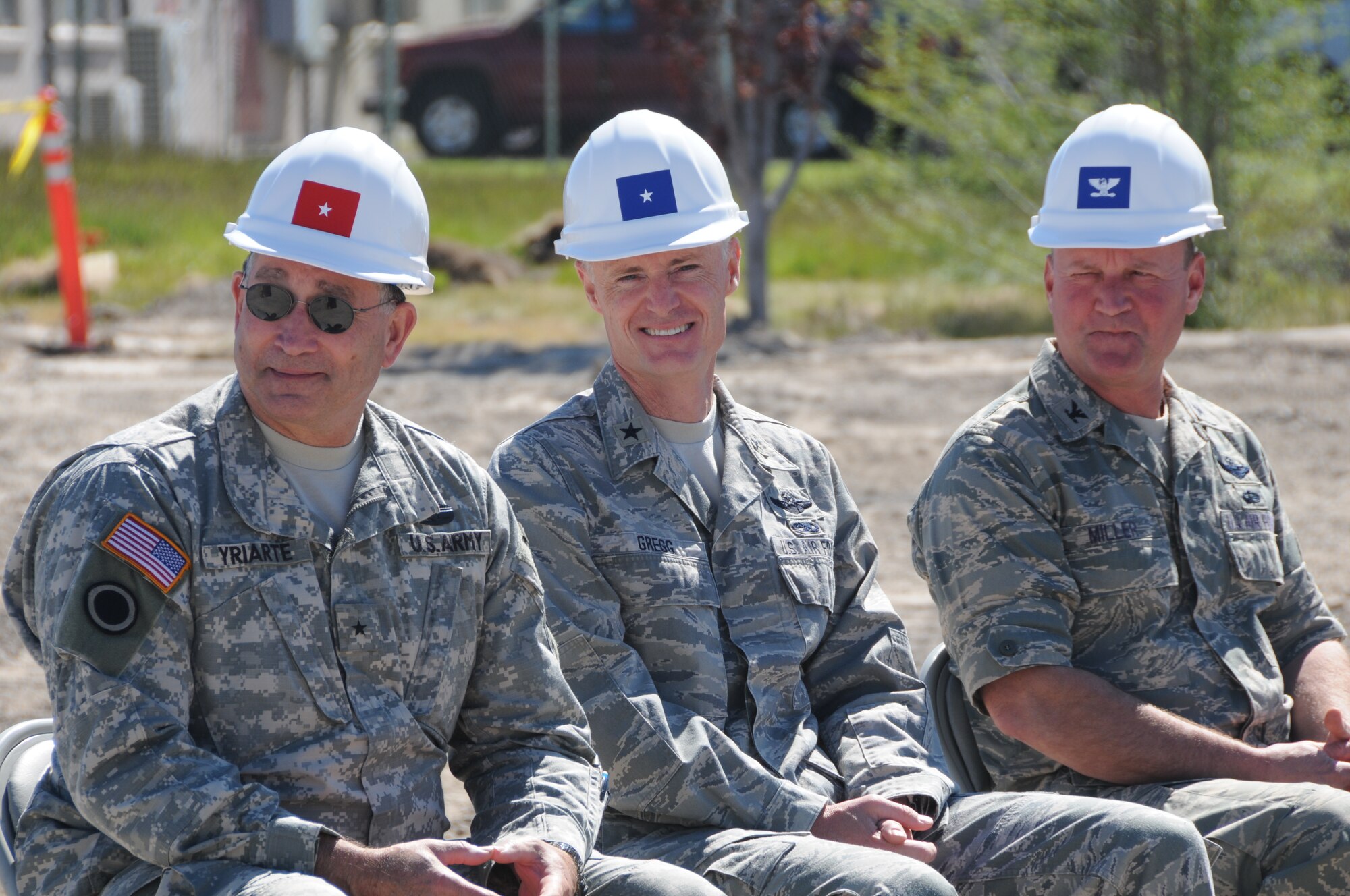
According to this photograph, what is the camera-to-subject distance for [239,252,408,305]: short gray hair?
104 inches

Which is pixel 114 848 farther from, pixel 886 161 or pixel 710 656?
pixel 886 161

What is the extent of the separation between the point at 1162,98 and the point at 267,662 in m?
9.74

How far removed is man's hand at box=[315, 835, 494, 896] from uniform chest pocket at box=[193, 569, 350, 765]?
0.62 ft

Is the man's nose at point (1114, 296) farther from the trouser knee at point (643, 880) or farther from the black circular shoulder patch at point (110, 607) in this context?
the black circular shoulder patch at point (110, 607)

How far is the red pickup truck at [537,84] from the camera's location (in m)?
17.6

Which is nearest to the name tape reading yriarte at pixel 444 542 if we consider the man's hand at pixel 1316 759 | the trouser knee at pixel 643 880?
the trouser knee at pixel 643 880

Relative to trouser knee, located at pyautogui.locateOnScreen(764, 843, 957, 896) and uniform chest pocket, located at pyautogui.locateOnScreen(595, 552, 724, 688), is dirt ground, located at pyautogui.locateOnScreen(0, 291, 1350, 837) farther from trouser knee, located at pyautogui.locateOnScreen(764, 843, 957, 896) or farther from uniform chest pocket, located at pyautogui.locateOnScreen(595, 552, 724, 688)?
trouser knee, located at pyautogui.locateOnScreen(764, 843, 957, 896)

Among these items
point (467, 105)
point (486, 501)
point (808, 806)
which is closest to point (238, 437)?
point (486, 501)

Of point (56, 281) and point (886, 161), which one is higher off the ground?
point (886, 161)

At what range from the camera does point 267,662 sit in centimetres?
238

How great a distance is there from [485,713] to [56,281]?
10447mm

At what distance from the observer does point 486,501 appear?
2680 mm

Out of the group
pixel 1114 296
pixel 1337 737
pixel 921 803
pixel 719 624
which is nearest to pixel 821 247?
pixel 1114 296

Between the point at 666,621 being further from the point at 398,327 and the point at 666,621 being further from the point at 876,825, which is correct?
the point at 398,327
